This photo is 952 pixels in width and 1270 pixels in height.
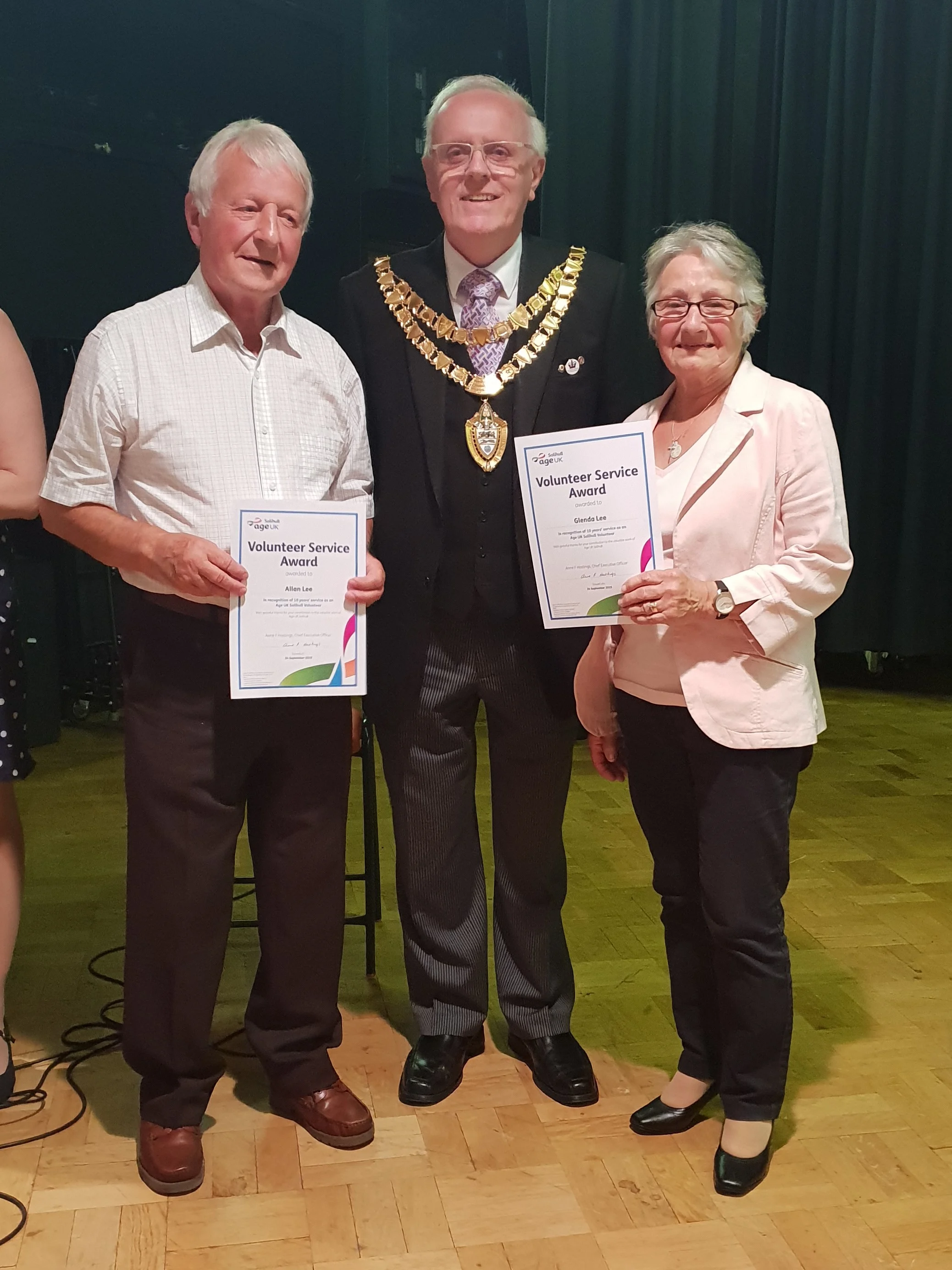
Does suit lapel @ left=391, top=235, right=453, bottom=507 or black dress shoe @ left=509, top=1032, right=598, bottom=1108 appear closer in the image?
suit lapel @ left=391, top=235, right=453, bottom=507

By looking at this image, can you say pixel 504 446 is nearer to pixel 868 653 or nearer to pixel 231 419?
pixel 231 419

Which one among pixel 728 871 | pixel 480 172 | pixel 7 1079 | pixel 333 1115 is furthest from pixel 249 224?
pixel 7 1079

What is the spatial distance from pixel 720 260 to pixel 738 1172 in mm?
1453

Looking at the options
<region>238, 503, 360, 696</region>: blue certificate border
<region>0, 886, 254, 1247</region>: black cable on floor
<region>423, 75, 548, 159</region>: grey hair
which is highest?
<region>423, 75, 548, 159</region>: grey hair

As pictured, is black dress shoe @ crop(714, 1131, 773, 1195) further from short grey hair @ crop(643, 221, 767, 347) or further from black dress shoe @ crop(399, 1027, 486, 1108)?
short grey hair @ crop(643, 221, 767, 347)

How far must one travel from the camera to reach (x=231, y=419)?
1779 millimetres

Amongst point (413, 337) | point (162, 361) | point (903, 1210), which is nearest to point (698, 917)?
point (903, 1210)

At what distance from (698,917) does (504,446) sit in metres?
0.87

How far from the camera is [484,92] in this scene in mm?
1962

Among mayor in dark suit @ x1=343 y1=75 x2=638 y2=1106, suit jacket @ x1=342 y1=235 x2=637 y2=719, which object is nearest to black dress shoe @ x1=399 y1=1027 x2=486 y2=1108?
mayor in dark suit @ x1=343 y1=75 x2=638 y2=1106

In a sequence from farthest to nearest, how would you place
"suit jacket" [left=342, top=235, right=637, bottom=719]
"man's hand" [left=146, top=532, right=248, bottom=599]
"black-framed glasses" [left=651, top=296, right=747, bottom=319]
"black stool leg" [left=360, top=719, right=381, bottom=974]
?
1. "black stool leg" [left=360, top=719, right=381, bottom=974]
2. "suit jacket" [left=342, top=235, right=637, bottom=719]
3. "black-framed glasses" [left=651, top=296, right=747, bottom=319]
4. "man's hand" [left=146, top=532, right=248, bottom=599]

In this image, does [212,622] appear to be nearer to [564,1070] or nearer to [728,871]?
[728,871]

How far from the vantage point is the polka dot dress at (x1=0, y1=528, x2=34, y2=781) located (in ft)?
6.87

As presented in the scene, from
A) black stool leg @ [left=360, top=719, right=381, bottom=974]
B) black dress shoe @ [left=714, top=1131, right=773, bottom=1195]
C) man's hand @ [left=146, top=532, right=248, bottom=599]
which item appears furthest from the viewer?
black stool leg @ [left=360, top=719, right=381, bottom=974]
